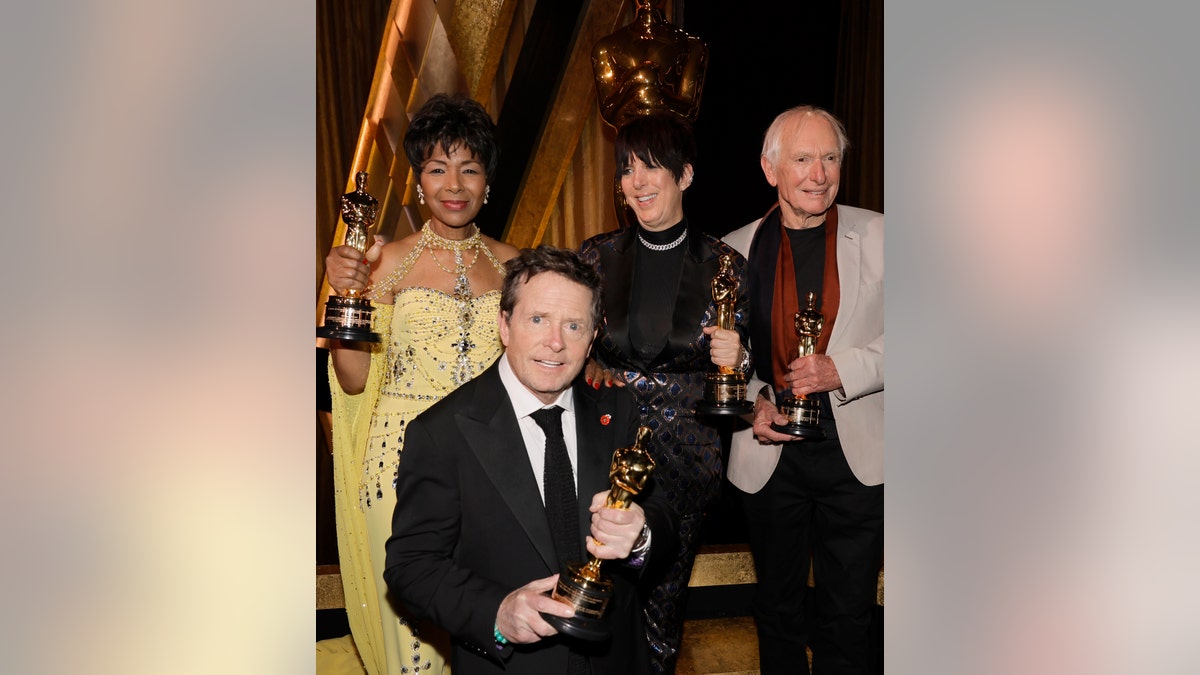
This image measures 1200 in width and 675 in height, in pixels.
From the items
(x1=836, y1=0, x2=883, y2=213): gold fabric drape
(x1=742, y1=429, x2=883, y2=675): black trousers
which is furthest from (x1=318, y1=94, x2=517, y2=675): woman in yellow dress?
(x1=836, y1=0, x2=883, y2=213): gold fabric drape

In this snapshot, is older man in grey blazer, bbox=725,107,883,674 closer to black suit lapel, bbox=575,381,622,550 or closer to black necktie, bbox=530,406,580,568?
black suit lapel, bbox=575,381,622,550

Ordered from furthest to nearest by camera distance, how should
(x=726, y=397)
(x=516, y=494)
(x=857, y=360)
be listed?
(x=857, y=360) → (x=726, y=397) → (x=516, y=494)

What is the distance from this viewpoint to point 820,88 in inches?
213

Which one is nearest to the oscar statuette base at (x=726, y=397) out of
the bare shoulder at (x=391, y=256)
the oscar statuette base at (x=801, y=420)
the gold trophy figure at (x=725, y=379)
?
the gold trophy figure at (x=725, y=379)

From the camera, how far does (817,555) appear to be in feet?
8.59

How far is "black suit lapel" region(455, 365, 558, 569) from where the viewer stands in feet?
5.46

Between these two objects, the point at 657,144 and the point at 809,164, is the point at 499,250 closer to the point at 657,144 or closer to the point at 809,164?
the point at 657,144

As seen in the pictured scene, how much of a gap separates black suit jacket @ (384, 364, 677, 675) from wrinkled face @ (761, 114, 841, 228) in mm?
1128

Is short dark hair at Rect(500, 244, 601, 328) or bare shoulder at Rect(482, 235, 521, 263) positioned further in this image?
bare shoulder at Rect(482, 235, 521, 263)

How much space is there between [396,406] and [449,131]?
28.7 inches

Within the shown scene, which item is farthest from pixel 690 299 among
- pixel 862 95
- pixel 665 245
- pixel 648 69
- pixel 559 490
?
pixel 862 95

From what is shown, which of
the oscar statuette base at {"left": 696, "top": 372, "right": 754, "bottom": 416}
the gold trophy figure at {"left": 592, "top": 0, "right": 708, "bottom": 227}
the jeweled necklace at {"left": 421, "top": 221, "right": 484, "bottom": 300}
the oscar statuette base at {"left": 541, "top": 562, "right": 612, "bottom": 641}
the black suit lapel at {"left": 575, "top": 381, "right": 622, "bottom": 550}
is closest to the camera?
the oscar statuette base at {"left": 541, "top": 562, "right": 612, "bottom": 641}
